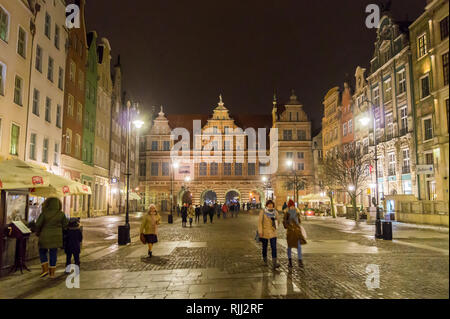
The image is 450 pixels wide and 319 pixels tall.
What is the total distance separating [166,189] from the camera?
5969cm

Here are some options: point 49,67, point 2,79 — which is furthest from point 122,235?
point 49,67

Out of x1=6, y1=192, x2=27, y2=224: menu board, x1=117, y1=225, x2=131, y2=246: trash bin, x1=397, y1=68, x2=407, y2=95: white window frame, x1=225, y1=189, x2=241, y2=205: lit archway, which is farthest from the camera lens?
x1=225, y1=189, x2=241, y2=205: lit archway

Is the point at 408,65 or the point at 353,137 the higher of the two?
the point at 408,65

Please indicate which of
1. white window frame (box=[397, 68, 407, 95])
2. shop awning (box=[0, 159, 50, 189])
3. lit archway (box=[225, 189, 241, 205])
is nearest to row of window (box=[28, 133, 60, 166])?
shop awning (box=[0, 159, 50, 189])

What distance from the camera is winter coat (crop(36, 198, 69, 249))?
8141 mm

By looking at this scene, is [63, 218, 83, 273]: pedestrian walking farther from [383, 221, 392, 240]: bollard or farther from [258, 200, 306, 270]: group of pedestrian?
[383, 221, 392, 240]: bollard

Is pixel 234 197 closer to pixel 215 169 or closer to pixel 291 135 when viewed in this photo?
pixel 215 169

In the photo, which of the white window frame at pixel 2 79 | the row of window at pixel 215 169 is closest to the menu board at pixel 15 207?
the white window frame at pixel 2 79

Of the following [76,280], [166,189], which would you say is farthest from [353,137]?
[76,280]

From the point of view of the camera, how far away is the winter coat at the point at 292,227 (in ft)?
28.8

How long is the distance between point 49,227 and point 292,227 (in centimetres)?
557
